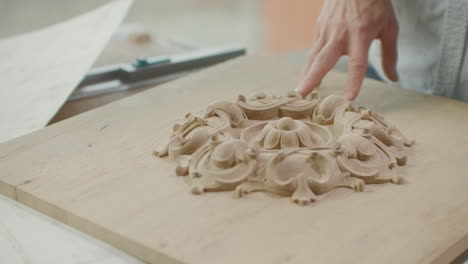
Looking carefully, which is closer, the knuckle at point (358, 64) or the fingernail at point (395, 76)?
A: the knuckle at point (358, 64)

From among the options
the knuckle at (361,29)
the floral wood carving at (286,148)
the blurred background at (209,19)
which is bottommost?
the blurred background at (209,19)

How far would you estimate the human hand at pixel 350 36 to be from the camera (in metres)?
1.47

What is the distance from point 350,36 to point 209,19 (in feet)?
10.4

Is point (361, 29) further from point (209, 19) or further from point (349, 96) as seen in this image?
point (209, 19)

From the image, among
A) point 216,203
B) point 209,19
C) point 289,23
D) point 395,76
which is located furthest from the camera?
point 209,19

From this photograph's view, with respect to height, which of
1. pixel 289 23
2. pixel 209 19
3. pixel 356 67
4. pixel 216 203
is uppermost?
pixel 356 67

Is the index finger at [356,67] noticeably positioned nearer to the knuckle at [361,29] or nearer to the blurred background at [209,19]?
the knuckle at [361,29]

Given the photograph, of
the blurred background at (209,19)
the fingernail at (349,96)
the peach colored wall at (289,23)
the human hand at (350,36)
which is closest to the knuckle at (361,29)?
the human hand at (350,36)

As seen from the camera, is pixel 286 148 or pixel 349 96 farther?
pixel 349 96

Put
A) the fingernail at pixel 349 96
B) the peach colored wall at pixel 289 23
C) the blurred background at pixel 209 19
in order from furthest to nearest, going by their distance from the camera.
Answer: the blurred background at pixel 209 19 < the peach colored wall at pixel 289 23 < the fingernail at pixel 349 96

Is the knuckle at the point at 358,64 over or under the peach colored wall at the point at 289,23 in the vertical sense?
over

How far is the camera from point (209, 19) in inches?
180

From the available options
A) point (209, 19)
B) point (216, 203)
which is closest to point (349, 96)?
point (216, 203)

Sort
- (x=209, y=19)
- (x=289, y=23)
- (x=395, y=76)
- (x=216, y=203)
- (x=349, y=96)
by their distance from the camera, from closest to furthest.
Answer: (x=216, y=203) → (x=349, y=96) → (x=395, y=76) → (x=289, y=23) → (x=209, y=19)
